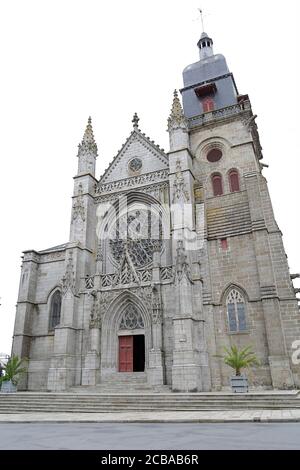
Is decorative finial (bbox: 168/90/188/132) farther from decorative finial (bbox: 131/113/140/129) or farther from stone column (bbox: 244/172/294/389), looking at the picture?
stone column (bbox: 244/172/294/389)

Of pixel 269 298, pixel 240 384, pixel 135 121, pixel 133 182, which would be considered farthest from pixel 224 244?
pixel 135 121

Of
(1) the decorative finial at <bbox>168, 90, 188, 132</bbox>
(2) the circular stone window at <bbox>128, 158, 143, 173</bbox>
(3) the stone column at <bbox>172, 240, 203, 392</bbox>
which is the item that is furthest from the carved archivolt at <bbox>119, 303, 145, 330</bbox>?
(1) the decorative finial at <bbox>168, 90, 188, 132</bbox>

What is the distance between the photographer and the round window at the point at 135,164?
951 inches

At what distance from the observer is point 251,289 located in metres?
17.8

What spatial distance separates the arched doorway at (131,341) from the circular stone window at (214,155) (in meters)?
10.9

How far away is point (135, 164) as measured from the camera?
24375mm

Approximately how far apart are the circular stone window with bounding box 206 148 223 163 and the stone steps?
1497 centimetres

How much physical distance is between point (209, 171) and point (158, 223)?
4838 mm

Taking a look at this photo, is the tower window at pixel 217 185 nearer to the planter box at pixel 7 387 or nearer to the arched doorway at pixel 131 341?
the arched doorway at pixel 131 341

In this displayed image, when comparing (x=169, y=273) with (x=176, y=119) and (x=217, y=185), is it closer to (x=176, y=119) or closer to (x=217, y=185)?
(x=217, y=185)

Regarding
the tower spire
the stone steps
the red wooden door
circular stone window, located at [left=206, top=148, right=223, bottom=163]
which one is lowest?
the stone steps

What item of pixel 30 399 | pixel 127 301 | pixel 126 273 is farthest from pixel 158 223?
pixel 30 399

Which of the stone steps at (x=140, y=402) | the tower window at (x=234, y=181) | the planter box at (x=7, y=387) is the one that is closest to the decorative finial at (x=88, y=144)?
the tower window at (x=234, y=181)

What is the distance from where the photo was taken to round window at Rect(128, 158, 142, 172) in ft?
79.3
